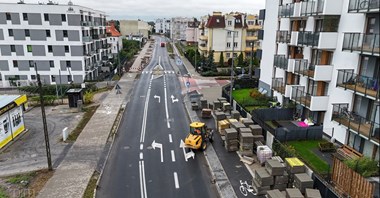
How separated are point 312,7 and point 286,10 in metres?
4.73

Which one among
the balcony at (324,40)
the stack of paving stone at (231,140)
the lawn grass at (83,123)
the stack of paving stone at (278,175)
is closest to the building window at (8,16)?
the lawn grass at (83,123)

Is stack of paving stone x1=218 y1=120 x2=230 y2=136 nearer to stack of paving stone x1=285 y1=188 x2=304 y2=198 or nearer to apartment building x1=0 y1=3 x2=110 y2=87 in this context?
stack of paving stone x1=285 y1=188 x2=304 y2=198

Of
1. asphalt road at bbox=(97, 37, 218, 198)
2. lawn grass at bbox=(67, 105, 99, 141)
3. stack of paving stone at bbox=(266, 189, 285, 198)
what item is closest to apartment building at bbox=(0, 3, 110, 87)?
lawn grass at bbox=(67, 105, 99, 141)

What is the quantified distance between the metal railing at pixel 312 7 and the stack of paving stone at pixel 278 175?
525 inches

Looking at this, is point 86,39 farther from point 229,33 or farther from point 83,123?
point 229,33

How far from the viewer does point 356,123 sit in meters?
18.6

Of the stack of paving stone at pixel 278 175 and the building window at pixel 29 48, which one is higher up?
the building window at pixel 29 48

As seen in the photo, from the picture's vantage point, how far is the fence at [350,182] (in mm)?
13297

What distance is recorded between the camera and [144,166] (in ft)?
62.8

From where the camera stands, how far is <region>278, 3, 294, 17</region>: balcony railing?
26.9 m

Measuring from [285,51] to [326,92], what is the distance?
7.80m

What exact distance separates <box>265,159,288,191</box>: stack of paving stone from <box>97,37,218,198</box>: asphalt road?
3398 mm

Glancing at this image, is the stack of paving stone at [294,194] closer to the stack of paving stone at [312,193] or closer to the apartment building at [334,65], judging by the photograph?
the stack of paving stone at [312,193]

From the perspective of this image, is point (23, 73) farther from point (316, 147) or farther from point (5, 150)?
point (316, 147)
